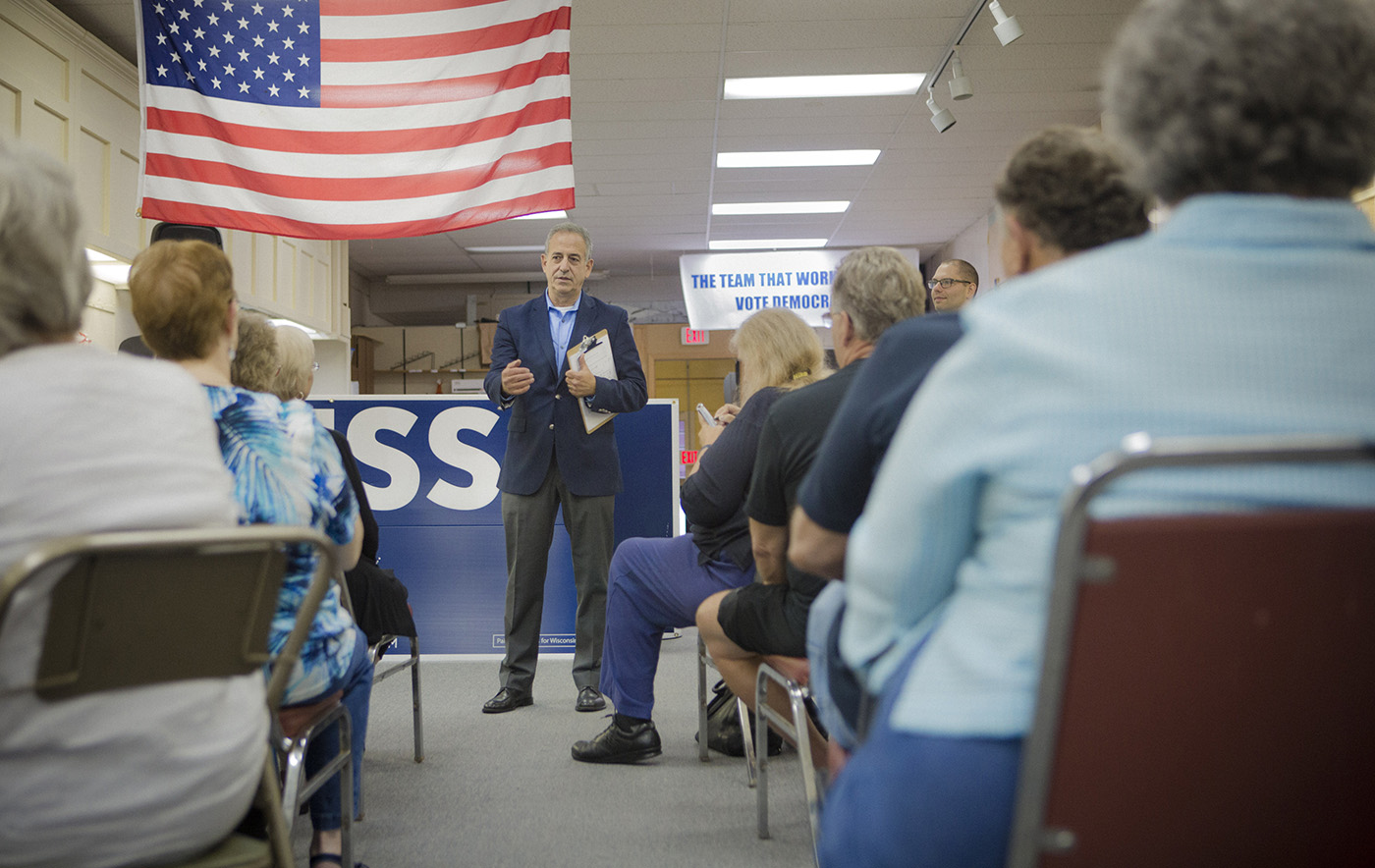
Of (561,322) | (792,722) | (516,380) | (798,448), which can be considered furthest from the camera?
(561,322)

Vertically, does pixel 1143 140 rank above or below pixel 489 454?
above

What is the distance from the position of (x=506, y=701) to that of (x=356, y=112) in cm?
206

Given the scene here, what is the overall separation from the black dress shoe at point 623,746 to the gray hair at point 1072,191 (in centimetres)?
203

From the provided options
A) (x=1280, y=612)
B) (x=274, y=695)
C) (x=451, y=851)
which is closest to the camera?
(x=1280, y=612)

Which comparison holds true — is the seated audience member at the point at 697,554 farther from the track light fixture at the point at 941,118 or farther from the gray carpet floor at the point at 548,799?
the track light fixture at the point at 941,118

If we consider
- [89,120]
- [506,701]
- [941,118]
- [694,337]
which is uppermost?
[941,118]

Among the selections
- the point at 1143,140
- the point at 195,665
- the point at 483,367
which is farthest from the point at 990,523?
the point at 483,367

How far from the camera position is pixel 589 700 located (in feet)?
10.7

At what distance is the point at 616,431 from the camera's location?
13.6 feet

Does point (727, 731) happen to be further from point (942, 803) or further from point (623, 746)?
point (942, 803)

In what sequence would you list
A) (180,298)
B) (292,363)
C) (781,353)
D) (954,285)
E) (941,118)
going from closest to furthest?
1. (180,298)
2. (292,363)
3. (781,353)
4. (954,285)
5. (941,118)

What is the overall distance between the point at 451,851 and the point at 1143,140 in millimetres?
1973

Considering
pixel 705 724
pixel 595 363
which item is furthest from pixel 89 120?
pixel 705 724

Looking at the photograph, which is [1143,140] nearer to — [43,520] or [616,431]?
[43,520]
